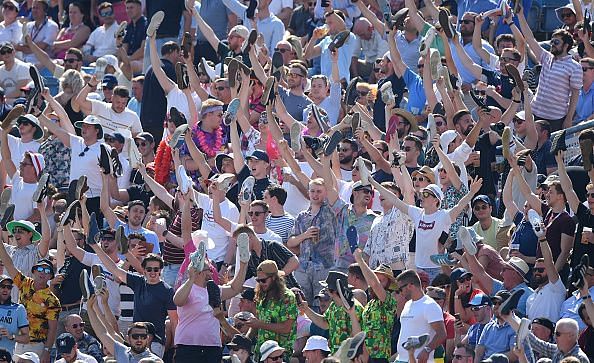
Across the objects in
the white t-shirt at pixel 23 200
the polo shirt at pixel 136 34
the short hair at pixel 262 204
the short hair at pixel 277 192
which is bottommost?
the polo shirt at pixel 136 34

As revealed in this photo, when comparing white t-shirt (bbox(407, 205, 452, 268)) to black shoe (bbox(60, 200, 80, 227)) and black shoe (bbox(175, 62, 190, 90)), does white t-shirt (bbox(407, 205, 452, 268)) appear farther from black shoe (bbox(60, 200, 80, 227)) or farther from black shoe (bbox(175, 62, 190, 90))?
black shoe (bbox(175, 62, 190, 90))

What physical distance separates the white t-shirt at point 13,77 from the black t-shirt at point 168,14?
167 cm

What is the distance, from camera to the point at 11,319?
16562 millimetres

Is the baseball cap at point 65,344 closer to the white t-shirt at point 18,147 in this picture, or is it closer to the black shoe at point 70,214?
the black shoe at point 70,214

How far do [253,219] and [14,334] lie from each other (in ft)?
7.88

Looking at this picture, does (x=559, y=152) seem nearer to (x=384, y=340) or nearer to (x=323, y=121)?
(x=384, y=340)

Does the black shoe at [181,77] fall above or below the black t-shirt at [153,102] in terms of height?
above

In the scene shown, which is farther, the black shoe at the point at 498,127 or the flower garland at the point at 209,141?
the flower garland at the point at 209,141

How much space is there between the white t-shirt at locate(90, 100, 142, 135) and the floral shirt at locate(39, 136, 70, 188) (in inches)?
31.5

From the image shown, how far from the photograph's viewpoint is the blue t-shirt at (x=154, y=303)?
15727mm

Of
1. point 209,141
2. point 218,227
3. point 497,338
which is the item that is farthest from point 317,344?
point 209,141

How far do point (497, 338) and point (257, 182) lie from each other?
3.91m

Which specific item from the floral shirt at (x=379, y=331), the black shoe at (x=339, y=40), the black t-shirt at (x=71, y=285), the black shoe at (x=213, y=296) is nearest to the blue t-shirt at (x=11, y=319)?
the black t-shirt at (x=71, y=285)

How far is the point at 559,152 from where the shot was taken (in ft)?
51.4
